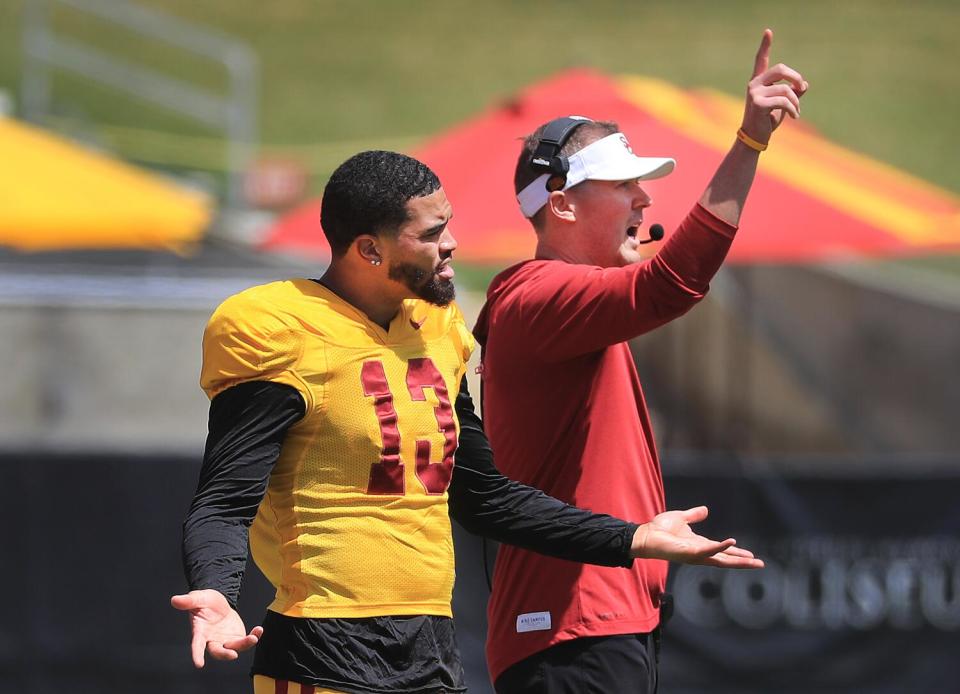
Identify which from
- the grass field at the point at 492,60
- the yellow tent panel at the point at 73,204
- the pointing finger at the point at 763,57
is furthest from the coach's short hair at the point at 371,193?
the grass field at the point at 492,60

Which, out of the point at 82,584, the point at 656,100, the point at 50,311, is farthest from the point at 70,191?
the point at 656,100

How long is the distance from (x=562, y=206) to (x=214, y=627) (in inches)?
57.6

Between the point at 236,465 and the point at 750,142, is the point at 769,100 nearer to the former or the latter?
the point at 750,142

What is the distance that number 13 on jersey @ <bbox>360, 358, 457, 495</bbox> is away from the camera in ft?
9.87

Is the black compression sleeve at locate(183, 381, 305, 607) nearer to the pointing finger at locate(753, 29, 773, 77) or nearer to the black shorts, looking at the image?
the black shorts

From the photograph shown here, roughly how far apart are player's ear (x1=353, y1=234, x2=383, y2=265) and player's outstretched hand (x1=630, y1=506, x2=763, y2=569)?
0.80 metres

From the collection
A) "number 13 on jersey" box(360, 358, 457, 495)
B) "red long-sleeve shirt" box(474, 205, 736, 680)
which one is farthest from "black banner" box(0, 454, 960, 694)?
"number 13 on jersey" box(360, 358, 457, 495)

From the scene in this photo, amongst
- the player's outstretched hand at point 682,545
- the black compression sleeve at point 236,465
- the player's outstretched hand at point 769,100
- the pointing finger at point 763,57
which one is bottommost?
the player's outstretched hand at point 682,545

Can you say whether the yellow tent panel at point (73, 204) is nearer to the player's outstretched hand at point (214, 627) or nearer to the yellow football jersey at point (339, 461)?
the yellow football jersey at point (339, 461)

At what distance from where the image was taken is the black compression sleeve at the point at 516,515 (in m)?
3.23

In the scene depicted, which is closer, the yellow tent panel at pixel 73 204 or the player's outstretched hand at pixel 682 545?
the player's outstretched hand at pixel 682 545

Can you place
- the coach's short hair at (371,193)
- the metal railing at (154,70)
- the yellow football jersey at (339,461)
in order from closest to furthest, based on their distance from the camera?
the yellow football jersey at (339,461) < the coach's short hair at (371,193) < the metal railing at (154,70)

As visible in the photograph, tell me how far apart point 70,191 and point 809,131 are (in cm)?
417

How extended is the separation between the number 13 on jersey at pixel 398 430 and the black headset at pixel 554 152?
2.36 ft
